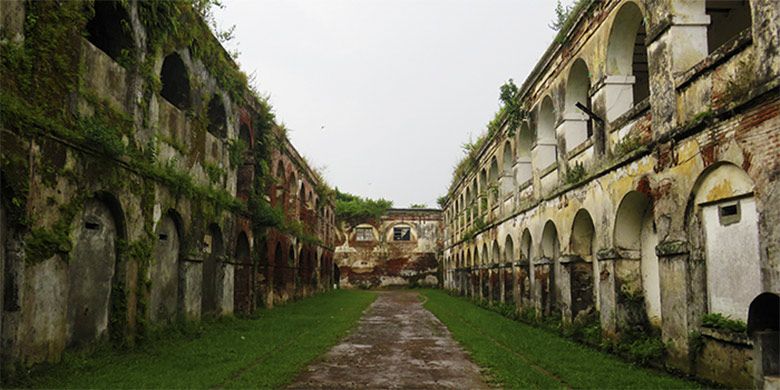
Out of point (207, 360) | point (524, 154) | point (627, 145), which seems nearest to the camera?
point (207, 360)

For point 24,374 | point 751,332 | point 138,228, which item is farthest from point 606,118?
point 24,374

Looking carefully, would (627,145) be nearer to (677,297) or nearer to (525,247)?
(677,297)

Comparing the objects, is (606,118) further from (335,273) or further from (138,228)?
(335,273)

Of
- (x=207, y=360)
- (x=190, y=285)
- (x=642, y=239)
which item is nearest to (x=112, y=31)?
(x=190, y=285)

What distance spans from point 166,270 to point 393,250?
102 ft

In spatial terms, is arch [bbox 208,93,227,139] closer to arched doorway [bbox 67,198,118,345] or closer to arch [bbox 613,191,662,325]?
arched doorway [bbox 67,198,118,345]

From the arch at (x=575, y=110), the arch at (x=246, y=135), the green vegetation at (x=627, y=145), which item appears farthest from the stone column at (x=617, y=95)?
the arch at (x=246, y=135)

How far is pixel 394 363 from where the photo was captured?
9234mm

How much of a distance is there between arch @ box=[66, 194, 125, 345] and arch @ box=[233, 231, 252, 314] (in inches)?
264

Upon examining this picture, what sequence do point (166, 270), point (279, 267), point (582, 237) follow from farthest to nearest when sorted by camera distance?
point (279, 267), point (582, 237), point (166, 270)

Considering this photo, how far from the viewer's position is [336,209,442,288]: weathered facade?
136 feet

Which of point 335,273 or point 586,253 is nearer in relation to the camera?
point 586,253

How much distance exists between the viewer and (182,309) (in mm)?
12031

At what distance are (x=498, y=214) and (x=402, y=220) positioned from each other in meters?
22.6
